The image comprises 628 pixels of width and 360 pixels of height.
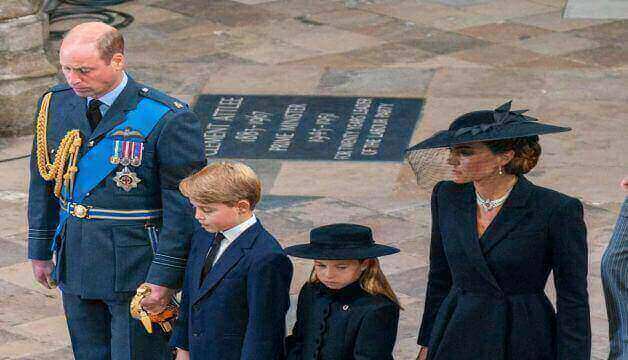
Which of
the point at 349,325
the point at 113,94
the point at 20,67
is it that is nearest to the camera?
the point at 349,325

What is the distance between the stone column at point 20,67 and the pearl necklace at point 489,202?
23.1 ft

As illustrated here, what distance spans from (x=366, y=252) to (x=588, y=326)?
2.87 feet

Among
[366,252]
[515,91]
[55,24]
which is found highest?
[366,252]

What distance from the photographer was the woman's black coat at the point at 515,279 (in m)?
5.19

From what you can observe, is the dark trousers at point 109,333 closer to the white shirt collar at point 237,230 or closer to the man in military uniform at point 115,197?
the man in military uniform at point 115,197

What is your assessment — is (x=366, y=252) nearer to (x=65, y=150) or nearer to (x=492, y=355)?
(x=492, y=355)

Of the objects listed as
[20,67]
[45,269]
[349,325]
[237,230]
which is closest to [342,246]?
[349,325]

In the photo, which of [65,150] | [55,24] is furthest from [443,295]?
[55,24]

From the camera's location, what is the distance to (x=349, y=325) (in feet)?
18.2

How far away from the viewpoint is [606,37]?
46.0 ft

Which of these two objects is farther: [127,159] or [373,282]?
[127,159]

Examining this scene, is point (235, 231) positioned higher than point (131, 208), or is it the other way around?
point (235, 231)

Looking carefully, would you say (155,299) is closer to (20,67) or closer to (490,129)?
(490,129)

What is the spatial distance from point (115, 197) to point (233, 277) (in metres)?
0.69
